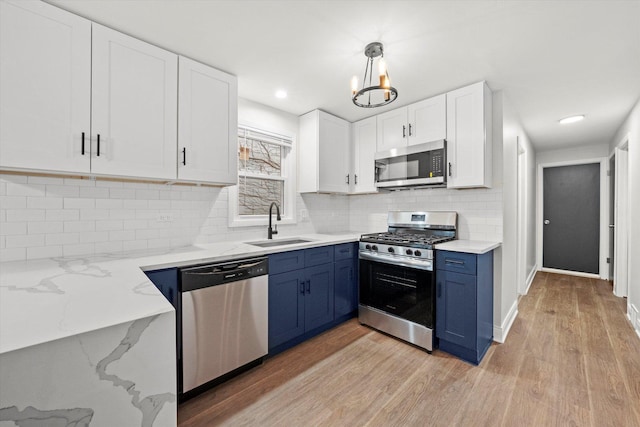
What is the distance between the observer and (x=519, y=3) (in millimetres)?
1632

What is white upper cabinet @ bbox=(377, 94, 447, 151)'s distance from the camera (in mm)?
2836

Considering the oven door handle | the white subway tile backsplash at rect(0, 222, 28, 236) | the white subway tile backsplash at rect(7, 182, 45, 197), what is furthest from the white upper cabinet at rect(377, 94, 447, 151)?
the white subway tile backsplash at rect(0, 222, 28, 236)

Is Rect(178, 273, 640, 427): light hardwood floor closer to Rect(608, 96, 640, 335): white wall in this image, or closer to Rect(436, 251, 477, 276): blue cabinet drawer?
Rect(608, 96, 640, 335): white wall

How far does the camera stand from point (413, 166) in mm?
2975

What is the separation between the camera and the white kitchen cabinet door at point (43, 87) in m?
1.55

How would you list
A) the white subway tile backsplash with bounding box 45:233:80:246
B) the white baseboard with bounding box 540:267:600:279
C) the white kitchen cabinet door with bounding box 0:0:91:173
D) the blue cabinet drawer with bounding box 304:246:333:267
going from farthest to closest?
the white baseboard with bounding box 540:267:600:279 → the blue cabinet drawer with bounding box 304:246:333:267 → the white subway tile backsplash with bounding box 45:233:80:246 → the white kitchen cabinet door with bounding box 0:0:91:173

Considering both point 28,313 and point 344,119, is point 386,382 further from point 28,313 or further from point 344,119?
point 344,119

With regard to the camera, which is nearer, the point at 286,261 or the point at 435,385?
the point at 435,385

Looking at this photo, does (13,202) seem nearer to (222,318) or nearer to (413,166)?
(222,318)

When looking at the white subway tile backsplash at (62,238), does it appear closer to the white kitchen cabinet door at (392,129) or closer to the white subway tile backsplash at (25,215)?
the white subway tile backsplash at (25,215)

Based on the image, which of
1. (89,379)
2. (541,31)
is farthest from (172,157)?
(541,31)

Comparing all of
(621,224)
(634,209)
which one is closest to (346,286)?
(634,209)

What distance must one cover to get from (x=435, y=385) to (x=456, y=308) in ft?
2.09

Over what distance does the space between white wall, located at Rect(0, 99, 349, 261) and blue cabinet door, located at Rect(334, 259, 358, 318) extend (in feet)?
3.11
